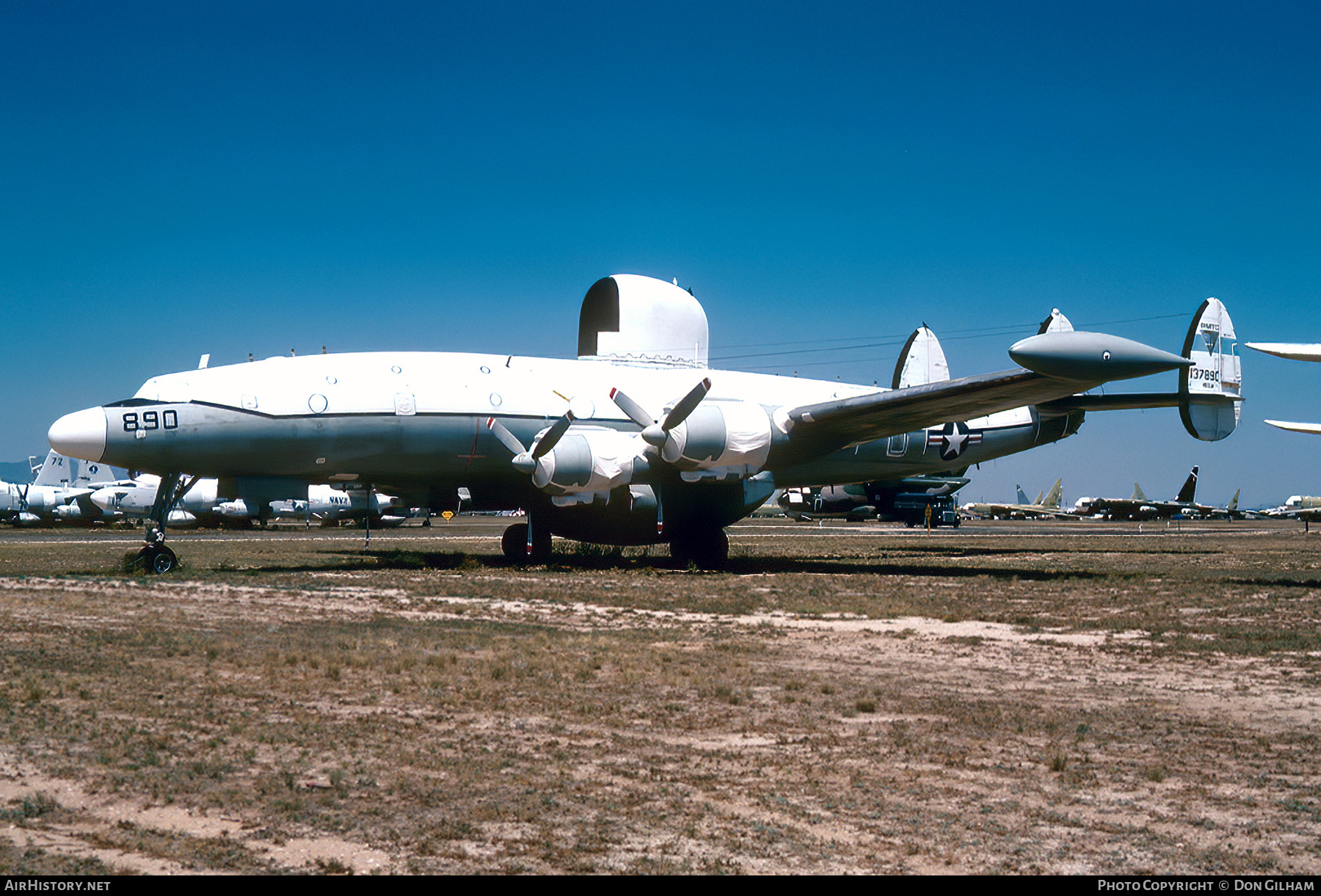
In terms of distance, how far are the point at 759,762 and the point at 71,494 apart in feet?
218

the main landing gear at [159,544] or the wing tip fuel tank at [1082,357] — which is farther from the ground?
the wing tip fuel tank at [1082,357]

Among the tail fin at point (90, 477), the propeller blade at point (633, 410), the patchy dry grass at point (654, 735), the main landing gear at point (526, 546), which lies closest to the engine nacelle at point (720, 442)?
the propeller blade at point (633, 410)

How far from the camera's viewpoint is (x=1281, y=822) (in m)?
5.10

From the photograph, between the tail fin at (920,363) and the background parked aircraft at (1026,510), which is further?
the background parked aircraft at (1026,510)

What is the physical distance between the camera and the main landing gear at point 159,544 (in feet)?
64.7

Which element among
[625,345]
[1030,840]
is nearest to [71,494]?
[625,345]

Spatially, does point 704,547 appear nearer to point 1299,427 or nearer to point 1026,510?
point 1299,427

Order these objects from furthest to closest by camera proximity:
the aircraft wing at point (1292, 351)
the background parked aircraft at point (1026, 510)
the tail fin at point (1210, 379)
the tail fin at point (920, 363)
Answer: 1. the background parked aircraft at point (1026, 510)
2. the tail fin at point (920, 363)
3. the tail fin at point (1210, 379)
4. the aircraft wing at point (1292, 351)

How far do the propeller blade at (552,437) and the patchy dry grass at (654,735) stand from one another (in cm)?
549

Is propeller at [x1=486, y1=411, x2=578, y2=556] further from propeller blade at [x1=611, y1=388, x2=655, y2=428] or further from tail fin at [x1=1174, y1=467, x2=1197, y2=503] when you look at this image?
tail fin at [x1=1174, y1=467, x2=1197, y2=503]

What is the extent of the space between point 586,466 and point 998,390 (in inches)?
321

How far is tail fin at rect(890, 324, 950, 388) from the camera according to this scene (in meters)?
30.2

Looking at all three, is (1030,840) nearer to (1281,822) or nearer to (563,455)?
(1281,822)

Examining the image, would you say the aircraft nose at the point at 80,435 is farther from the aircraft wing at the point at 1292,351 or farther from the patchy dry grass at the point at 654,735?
the aircraft wing at the point at 1292,351
